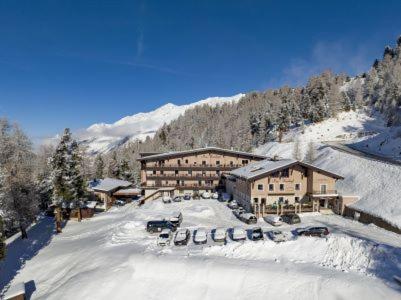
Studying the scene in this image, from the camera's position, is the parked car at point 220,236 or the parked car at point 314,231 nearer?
the parked car at point 220,236

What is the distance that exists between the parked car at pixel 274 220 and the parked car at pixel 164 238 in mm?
15079

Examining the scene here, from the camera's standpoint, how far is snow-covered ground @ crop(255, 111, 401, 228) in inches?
2074

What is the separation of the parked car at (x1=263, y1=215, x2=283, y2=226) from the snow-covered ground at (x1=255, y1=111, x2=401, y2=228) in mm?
13228

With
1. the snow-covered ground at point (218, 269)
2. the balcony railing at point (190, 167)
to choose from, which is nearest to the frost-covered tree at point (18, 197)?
the snow-covered ground at point (218, 269)

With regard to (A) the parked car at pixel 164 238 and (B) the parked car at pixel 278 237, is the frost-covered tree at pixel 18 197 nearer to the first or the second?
(A) the parked car at pixel 164 238

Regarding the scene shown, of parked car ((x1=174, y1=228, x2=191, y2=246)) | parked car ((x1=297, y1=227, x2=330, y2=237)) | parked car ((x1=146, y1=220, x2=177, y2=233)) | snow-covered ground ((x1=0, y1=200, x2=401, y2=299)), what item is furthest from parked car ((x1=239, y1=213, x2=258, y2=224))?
parked car ((x1=174, y1=228, x2=191, y2=246))

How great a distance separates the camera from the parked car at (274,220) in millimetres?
49000

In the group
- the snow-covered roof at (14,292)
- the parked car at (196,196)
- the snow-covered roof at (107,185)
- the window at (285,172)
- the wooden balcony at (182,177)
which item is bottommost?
the snow-covered roof at (14,292)

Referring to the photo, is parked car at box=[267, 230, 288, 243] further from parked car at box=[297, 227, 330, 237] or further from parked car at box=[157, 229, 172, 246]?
parked car at box=[157, 229, 172, 246]

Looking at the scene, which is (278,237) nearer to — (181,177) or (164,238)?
(164,238)

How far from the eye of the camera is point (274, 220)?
49438 millimetres

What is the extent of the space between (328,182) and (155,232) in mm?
30869

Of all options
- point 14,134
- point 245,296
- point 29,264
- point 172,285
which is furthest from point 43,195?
point 245,296

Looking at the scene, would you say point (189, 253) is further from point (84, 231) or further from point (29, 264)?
point (84, 231)
